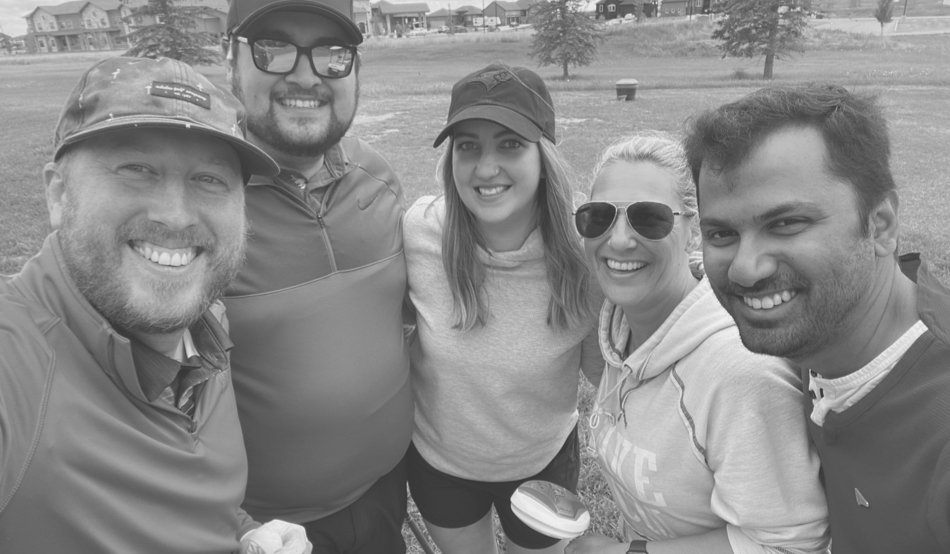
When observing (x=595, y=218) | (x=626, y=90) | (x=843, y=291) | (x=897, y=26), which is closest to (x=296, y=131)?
(x=595, y=218)

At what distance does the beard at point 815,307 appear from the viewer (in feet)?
5.46

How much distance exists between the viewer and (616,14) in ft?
273

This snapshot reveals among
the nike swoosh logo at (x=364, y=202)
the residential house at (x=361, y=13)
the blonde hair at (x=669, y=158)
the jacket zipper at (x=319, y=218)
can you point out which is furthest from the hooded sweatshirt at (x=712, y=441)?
A: the residential house at (x=361, y=13)

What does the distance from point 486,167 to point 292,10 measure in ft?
3.79

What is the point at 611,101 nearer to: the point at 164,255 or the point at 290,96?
the point at 290,96

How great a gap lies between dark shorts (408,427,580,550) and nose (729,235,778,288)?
173cm

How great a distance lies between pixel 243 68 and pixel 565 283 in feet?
5.99

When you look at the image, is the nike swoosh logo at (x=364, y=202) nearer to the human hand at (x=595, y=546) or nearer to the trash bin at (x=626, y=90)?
the human hand at (x=595, y=546)

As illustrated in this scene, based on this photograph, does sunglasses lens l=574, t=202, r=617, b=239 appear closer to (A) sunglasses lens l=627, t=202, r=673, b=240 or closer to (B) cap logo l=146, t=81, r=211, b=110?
(A) sunglasses lens l=627, t=202, r=673, b=240

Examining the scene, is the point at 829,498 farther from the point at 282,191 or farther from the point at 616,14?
the point at 616,14

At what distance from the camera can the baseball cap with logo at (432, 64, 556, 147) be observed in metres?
2.65

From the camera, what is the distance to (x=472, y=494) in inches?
124

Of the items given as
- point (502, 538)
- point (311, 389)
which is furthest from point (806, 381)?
point (502, 538)

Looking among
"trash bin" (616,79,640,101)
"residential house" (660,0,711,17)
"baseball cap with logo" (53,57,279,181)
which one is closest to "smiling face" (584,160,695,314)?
"baseball cap with logo" (53,57,279,181)
